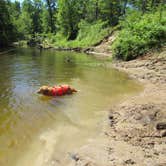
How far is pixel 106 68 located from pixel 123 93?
7.76 m

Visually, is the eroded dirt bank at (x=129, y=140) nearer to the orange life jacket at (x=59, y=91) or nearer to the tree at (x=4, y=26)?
the orange life jacket at (x=59, y=91)

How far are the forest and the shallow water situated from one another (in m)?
8.82

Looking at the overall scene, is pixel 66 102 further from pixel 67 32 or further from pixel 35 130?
pixel 67 32

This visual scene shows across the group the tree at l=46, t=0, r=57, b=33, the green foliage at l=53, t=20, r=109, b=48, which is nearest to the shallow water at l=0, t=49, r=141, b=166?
the green foliage at l=53, t=20, r=109, b=48

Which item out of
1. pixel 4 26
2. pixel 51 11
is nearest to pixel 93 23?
pixel 4 26

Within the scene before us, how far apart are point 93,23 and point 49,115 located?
1520 inches

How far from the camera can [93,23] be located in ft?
148

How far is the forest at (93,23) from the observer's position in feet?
74.0

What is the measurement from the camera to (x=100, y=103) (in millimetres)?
9891

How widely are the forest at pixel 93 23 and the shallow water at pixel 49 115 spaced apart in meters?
8.82

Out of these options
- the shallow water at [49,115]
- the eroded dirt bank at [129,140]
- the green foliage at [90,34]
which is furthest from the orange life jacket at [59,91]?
the green foliage at [90,34]

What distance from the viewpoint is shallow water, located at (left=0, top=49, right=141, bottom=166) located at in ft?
19.8

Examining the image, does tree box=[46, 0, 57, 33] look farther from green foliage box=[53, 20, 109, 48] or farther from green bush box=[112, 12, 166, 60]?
green bush box=[112, 12, 166, 60]

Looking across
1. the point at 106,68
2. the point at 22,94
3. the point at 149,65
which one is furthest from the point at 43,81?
the point at 149,65
